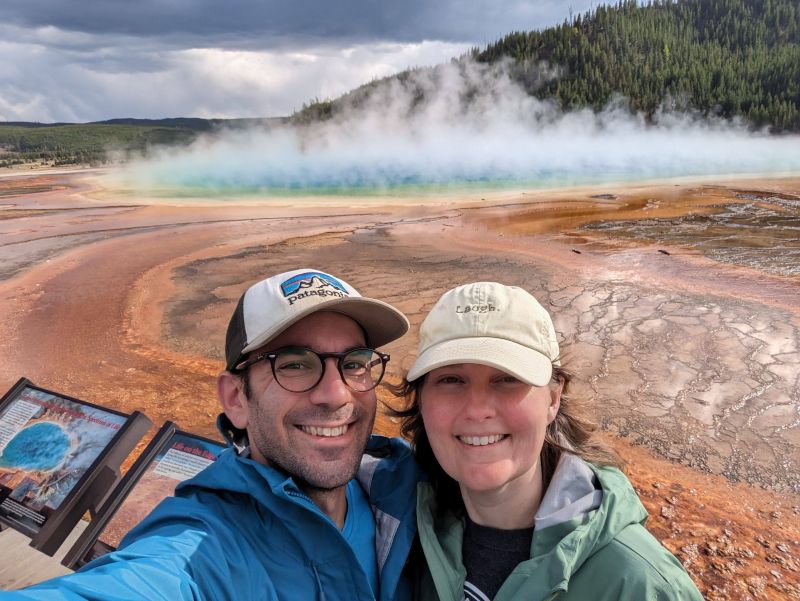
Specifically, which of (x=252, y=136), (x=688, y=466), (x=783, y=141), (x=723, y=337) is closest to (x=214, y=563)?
(x=688, y=466)

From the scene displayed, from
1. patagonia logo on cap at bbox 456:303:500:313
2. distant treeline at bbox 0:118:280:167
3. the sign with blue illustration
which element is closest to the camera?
patagonia logo on cap at bbox 456:303:500:313

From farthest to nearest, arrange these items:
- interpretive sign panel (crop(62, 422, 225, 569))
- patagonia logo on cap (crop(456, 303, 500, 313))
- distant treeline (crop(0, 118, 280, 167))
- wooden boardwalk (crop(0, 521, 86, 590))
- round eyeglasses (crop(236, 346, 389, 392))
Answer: distant treeline (crop(0, 118, 280, 167)) < wooden boardwalk (crop(0, 521, 86, 590)) < interpretive sign panel (crop(62, 422, 225, 569)) < round eyeglasses (crop(236, 346, 389, 392)) < patagonia logo on cap (crop(456, 303, 500, 313))

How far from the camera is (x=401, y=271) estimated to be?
31.8 ft

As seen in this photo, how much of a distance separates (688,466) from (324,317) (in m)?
3.51

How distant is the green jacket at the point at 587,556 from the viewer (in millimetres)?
1281

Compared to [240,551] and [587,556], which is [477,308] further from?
[240,551]

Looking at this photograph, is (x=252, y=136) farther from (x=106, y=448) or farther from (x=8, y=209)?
(x=106, y=448)

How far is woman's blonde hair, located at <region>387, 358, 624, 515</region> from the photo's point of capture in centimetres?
181

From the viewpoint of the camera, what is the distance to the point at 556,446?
181 cm

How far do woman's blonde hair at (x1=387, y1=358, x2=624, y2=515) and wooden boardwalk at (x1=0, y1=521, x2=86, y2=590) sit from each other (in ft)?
6.74

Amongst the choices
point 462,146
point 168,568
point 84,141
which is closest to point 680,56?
point 462,146

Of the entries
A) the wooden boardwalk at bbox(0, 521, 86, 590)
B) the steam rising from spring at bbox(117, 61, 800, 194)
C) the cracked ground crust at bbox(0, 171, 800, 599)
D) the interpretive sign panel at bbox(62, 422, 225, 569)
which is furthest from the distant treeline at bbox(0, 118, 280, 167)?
the interpretive sign panel at bbox(62, 422, 225, 569)

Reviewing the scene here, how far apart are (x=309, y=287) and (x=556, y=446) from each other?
92cm

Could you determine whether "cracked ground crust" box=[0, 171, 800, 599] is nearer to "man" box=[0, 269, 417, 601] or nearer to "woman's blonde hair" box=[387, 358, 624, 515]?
"woman's blonde hair" box=[387, 358, 624, 515]
